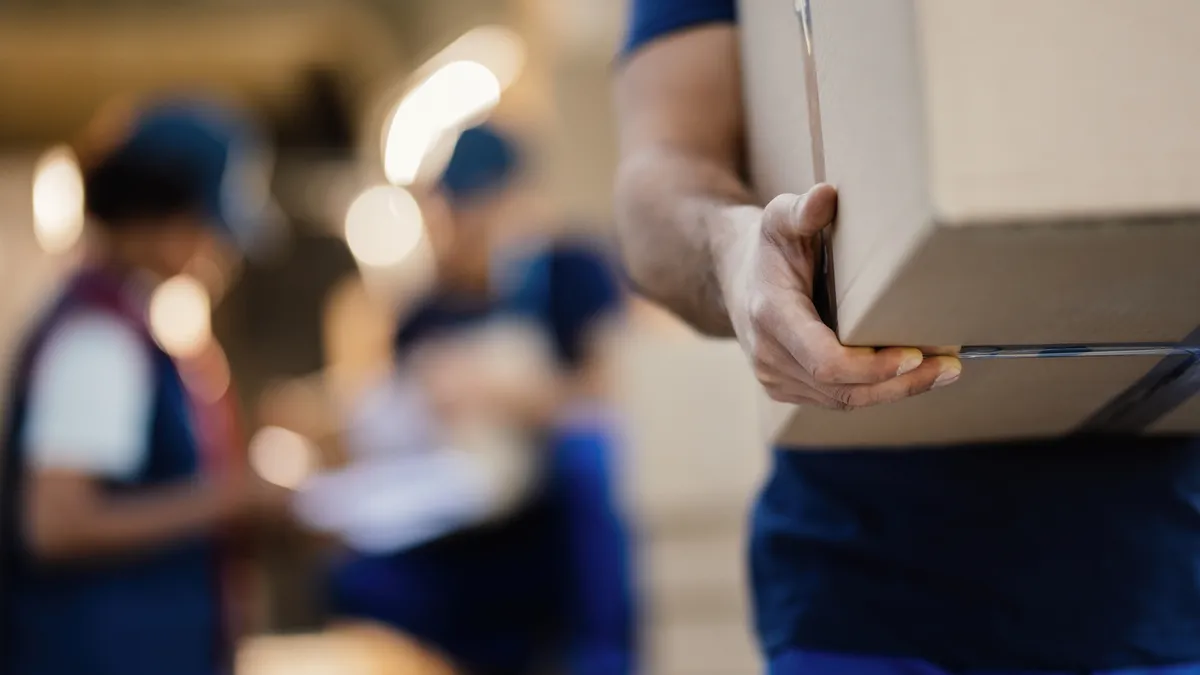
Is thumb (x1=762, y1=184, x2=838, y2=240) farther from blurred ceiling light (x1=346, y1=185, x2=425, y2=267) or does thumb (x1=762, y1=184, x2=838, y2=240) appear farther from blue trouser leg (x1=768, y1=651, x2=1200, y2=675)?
blurred ceiling light (x1=346, y1=185, x2=425, y2=267)

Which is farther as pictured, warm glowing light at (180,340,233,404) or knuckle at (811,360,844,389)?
warm glowing light at (180,340,233,404)

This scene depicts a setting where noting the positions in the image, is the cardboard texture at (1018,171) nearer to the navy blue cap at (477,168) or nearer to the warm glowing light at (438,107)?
the navy blue cap at (477,168)

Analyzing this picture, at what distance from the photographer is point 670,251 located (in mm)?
750

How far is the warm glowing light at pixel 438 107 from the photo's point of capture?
5.26 meters

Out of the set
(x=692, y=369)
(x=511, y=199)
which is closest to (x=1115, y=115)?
(x=692, y=369)

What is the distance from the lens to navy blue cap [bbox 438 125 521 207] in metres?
2.38

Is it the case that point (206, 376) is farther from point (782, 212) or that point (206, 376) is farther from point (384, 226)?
point (384, 226)

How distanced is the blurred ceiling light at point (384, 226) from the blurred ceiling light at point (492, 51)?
798mm

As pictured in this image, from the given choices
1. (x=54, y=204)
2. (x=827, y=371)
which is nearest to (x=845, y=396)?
(x=827, y=371)

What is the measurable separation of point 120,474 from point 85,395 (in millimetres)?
108

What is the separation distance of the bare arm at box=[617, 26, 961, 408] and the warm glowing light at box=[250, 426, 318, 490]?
1.41m

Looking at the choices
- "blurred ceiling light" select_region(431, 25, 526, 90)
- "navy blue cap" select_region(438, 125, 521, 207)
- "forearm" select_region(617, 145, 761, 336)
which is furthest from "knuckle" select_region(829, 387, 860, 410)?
"blurred ceiling light" select_region(431, 25, 526, 90)

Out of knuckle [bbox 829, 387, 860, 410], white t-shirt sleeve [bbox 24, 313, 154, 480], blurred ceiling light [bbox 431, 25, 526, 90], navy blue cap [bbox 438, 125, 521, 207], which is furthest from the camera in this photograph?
blurred ceiling light [bbox 431, 25, 526, 90]

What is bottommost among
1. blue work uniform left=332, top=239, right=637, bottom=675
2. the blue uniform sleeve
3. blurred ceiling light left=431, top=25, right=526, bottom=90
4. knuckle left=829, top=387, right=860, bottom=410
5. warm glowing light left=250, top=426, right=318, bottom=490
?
blue work uniform left=332, top=239, right=637, bottom=675
